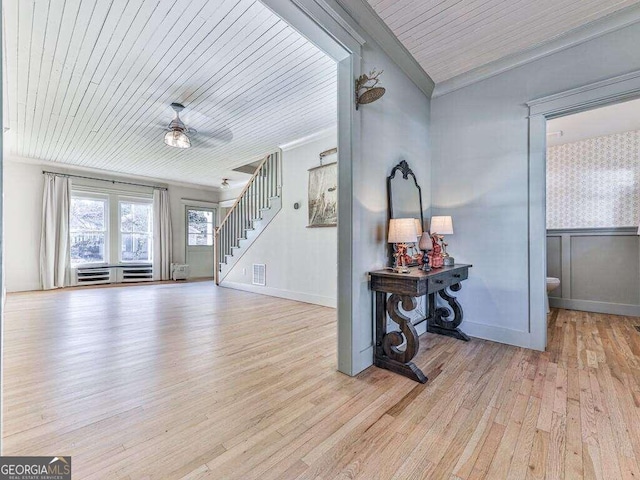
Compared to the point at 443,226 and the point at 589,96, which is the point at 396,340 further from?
the point at 589,96

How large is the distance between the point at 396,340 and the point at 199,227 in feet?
23.4

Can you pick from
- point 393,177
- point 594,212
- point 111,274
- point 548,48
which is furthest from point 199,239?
point 594,212

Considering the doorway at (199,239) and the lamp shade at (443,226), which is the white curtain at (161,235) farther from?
the lamp shade at (443,226)

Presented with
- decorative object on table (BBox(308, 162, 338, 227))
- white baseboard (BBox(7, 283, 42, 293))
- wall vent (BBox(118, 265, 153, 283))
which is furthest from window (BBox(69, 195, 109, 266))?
decorative object on table (BBox(308, 162, 338, 227))

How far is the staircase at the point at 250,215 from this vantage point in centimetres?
529

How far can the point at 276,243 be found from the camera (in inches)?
205

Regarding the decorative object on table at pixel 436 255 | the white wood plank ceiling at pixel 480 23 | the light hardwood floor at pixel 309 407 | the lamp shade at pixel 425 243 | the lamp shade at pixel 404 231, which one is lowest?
the light hardwood floor at pixel 309 407

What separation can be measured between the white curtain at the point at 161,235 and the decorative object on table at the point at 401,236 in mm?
6498

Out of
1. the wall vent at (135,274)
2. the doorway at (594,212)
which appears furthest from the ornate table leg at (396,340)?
the wall vent at (135,274)

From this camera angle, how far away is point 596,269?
3912mm

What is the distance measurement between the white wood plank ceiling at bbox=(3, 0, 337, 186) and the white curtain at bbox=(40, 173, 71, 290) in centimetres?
109

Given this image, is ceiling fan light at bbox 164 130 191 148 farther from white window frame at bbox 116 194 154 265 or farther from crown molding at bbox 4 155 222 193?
white window frame at bbox 116 194 154 265

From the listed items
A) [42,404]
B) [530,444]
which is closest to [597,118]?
[530,444]

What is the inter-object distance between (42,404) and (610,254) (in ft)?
19.6
